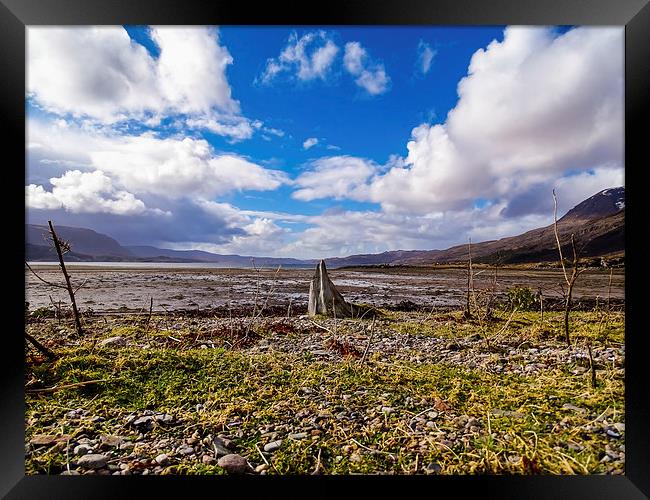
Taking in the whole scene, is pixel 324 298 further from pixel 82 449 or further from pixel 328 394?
pixel 82 449

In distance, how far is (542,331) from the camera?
92.5 inches

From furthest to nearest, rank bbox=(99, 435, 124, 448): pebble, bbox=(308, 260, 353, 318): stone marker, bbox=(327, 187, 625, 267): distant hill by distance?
bbox=(308, 260, 353, 318): stone marker < bbox=(327, 187, 625, 267): distant hill < bbox=(99, 435, 124, 448): pebble

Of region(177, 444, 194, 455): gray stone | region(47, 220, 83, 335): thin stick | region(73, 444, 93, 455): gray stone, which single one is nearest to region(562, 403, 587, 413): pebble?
region(177, 444, 194, 455): gray stone

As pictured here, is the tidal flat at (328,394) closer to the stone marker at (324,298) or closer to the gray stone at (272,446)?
the gray stone at (272,446)

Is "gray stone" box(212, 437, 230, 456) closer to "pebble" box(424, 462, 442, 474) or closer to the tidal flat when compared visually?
the tidal flat

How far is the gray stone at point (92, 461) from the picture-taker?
143 centimetres

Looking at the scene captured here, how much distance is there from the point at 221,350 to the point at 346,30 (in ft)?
8.86

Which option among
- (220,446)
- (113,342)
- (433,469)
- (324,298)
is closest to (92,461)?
(220,446)

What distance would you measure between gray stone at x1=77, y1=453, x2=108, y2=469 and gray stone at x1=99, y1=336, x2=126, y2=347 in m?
0.88

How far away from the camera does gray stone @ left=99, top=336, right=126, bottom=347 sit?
2.14 meters

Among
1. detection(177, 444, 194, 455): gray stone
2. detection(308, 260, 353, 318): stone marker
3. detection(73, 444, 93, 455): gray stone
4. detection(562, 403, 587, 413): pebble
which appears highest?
detection(308, 260, 353, 318): stone marker
